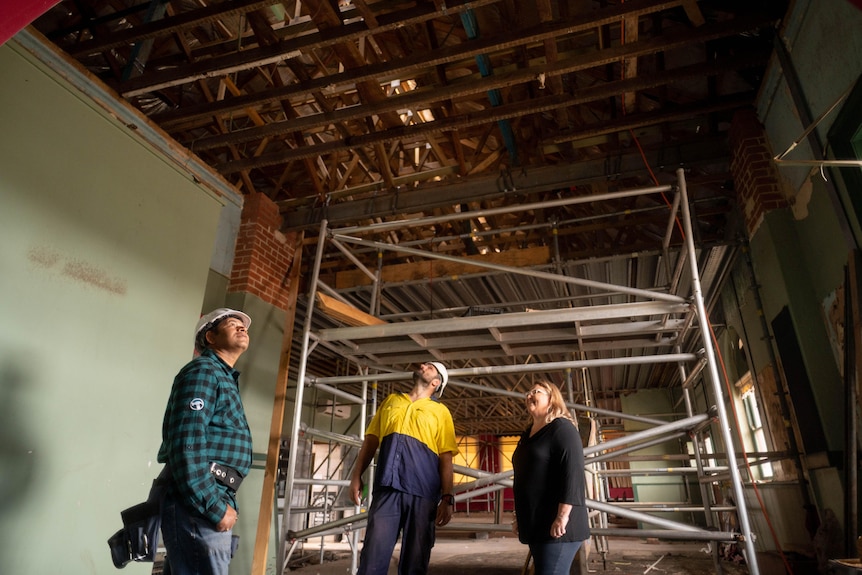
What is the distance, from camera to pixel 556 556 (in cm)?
280

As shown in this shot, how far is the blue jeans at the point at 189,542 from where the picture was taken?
2.26 meters

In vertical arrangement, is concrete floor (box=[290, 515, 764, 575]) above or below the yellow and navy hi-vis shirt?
below

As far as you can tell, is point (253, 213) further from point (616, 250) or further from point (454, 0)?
point (616, 250)

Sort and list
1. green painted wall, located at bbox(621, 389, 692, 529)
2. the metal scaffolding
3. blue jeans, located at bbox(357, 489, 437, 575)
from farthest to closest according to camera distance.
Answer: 1. green painted wall, located at bbox(621, 389, 692, 529)
2. the metal scaffolding
3. blue jeans, located at bbox(357, 489, 437, 575)

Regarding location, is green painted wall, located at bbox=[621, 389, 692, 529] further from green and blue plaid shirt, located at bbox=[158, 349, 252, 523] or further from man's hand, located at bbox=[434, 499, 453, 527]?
green and blue plaid shirt, located at bbox=[158, 349, 252, 523]

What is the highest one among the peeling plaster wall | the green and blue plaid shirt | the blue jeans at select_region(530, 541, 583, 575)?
the peeling plaster wall

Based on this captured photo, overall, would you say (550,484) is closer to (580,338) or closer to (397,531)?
(397,531)

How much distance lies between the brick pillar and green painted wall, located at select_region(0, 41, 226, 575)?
5.93 meters

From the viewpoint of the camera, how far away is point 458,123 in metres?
5.28

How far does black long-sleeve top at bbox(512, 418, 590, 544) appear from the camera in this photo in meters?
2.82

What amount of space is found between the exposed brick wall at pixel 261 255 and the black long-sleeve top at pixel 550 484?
4.37m

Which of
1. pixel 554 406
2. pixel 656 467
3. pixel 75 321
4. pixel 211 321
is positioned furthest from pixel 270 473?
pixel 656 467

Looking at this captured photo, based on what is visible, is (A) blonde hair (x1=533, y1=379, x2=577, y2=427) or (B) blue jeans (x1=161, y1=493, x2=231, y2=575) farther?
(A) blonde hair (x1=533, y1=379, x2=577, y2=427)

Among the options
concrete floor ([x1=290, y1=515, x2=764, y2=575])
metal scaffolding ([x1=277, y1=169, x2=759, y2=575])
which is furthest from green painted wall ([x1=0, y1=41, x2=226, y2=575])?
concrete floor ([x1=290, y1=515, x2=764, y2=575])
